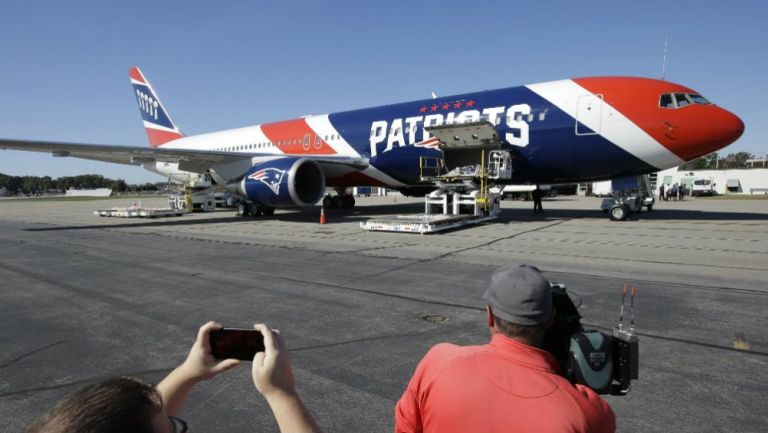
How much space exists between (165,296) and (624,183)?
42.4ft

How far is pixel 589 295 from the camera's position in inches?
203

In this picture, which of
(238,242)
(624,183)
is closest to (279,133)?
(238,242)

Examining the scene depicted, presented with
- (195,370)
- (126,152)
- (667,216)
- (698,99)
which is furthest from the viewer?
(667,216)

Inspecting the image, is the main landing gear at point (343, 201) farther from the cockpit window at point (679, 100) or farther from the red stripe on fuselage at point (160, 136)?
the cockpit window at point (679, 100)

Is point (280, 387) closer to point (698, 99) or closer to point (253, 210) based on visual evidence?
point (698, 99)

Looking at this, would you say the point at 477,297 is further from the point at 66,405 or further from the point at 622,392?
the point at 66,405

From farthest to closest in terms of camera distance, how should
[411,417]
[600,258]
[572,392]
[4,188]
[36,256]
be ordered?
[4,188], [36,256], [600,258], [411,417], [572,392]

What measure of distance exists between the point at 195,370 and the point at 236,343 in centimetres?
16

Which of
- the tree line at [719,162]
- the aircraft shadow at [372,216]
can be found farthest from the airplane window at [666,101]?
the tree line at [719,162]

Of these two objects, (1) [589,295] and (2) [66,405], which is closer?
(2) [66,405]

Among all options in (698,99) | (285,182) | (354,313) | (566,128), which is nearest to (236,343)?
(354,313)

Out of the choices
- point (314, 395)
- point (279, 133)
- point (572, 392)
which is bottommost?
point (314, 395)

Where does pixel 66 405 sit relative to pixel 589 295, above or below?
above

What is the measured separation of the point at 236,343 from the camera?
47.8 inches
